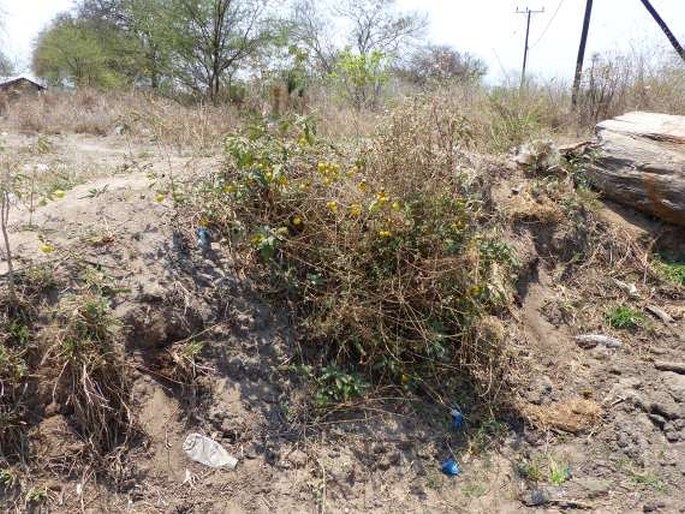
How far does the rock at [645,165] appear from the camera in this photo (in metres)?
4.03

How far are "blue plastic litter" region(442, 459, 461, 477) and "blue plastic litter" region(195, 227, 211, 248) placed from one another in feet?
5.27

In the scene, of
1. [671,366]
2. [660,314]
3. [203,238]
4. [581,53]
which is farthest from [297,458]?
[581,53]

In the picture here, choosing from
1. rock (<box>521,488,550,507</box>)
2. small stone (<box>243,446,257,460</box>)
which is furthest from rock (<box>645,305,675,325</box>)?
small stone (<box>243,446,257,460</box>)

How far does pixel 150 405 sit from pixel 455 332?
5.16 feet

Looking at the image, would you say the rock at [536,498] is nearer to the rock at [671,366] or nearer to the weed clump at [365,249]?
the weed clump at [365,249]

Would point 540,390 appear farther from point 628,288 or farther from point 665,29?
point 665,29

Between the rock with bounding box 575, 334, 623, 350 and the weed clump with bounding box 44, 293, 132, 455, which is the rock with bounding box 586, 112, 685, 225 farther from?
the weed clump with bounding box 44, 293, 132, 455

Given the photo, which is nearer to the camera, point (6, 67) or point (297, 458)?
point (297, 458)

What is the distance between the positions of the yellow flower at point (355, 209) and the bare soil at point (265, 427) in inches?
24.7

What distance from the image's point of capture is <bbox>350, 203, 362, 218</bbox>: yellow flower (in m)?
2.71

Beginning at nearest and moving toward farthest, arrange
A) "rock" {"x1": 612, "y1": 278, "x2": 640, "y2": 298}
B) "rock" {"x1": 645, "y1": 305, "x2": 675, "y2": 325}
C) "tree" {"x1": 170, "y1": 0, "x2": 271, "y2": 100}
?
1. "rock" {"x1": 645, "y1": 305, "x2": 675, "y2": 325}
2. "rock" {"x1": 612, "y1": 278, "x2": 640, "y2": 298}
3. "tree" {"x1": 170, "y1": 0, "x2": 271, "y2": 100}

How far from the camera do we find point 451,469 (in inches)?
97.7

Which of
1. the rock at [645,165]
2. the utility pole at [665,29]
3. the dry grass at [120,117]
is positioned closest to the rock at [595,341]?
the rock at [645,165]

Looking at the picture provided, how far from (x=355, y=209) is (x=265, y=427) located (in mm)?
1144
